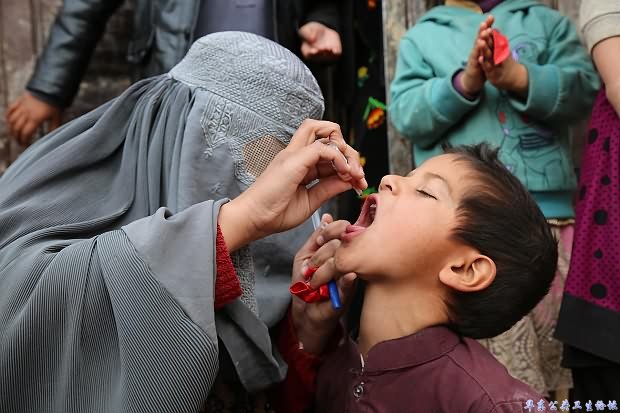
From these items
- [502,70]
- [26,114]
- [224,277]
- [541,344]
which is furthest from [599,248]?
[26,114]

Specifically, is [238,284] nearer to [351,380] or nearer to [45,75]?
[351,380]

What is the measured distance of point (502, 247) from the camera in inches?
59.3

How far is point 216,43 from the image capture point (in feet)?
5.70

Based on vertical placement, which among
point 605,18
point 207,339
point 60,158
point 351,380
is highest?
point 605,18

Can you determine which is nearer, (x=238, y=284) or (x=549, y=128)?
(x=238, y=284)

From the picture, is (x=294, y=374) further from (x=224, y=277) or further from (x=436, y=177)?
(x=436, y=177)

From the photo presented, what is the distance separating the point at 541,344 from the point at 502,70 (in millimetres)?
907

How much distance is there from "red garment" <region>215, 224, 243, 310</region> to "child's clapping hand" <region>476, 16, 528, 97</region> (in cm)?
108

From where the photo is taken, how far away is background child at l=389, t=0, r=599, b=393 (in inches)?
85.4

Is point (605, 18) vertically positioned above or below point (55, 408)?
above

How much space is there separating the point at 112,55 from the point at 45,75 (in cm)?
68

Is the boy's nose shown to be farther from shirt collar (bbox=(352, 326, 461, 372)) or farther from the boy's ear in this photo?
shirt collar (bbox=(352, 326, 461, 372))

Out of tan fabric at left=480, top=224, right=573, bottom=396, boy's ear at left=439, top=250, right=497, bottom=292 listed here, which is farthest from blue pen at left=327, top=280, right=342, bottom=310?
tan fabric at left=480, top=224, right=573, bottom=396

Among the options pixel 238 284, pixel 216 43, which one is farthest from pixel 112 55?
pixel 238 284
